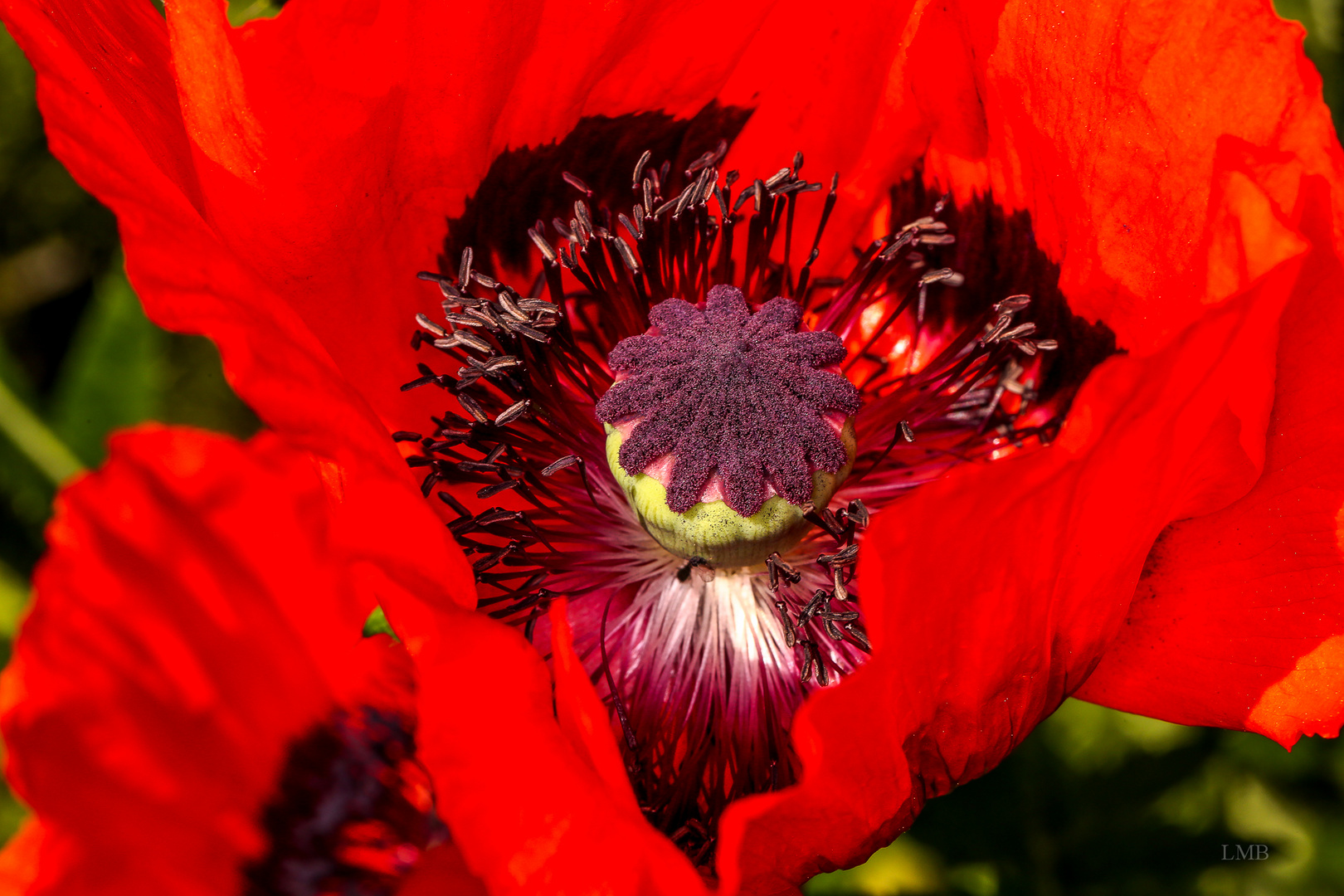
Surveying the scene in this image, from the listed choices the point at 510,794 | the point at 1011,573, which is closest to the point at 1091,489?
the point at 1011,573

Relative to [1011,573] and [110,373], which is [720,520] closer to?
[1011,573]

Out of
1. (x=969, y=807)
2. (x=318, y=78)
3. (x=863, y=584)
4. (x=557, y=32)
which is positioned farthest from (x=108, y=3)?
(x=969, y=807)

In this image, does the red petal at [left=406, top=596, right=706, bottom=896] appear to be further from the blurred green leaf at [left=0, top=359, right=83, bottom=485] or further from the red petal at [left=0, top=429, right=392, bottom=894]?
the blurred green leaf at [left=0, top=359, right=83, bottom=485]

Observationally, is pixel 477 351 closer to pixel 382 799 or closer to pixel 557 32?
pixel 557 32

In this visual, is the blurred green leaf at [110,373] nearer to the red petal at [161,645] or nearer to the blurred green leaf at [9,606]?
the blurred green leaf at [9,606]

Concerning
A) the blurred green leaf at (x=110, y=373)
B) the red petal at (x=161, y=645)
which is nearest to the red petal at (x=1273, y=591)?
the red petal at (x=161, y=645)

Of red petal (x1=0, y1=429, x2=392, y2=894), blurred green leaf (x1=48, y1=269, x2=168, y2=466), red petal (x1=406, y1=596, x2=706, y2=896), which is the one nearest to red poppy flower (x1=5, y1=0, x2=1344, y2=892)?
red petal (x1=406, y1=596, x2=706, y2=896)

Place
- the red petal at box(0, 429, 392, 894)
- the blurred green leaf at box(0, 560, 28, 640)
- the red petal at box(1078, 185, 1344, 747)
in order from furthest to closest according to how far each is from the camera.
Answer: the blurred green leaf at box(0, 560, 28, 640) < the red petal at box(1078, 185, 1344, 747) < the red petal at box(0, 429, 392, 894)
